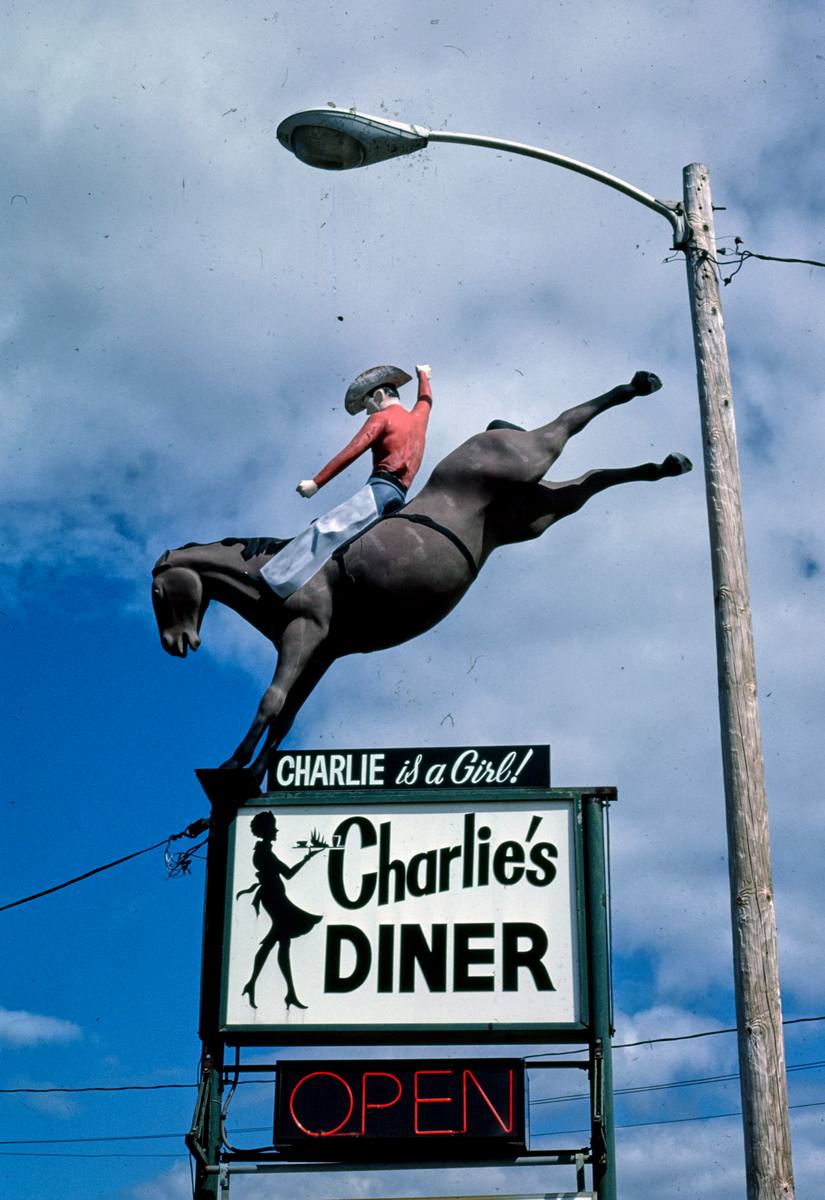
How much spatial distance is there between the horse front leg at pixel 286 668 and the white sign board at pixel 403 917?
589mm

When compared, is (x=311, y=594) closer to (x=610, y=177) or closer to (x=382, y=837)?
(x=382, y=837)

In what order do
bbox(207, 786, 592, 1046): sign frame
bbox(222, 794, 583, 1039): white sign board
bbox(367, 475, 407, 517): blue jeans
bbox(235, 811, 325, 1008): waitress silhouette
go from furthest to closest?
bbox(367, 475, 407, 517): blue jeans → bbox(235, 811, 325, 1008): waitress silhouette → bbox(222, 794, 583, 1039): white sign board → bbox(207, 786, 592, 1046): sign frame

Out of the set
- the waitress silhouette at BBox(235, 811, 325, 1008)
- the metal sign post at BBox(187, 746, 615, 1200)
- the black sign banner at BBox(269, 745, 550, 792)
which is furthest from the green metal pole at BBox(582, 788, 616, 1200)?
the waitress silhouette at BBox(235, 811, 325, 1008)

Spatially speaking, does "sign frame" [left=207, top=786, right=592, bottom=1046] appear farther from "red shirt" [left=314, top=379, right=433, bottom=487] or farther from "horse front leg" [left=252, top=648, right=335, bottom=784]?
"red shirt" [left=314, top=379, right=433, bottom=487]

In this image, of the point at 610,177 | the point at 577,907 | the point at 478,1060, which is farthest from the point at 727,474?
the point at 478,1060

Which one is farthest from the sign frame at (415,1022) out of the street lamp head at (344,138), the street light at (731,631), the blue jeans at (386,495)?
the street lamp head at (344,138)

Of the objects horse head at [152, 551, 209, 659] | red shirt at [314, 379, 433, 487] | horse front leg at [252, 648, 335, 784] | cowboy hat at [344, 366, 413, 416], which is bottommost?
horse front leg at [252, 648, 335, 784]

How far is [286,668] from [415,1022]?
284cm

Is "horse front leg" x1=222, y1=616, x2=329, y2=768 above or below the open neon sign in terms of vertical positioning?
above

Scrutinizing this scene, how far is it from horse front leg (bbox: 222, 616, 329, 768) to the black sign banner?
24 centimetres

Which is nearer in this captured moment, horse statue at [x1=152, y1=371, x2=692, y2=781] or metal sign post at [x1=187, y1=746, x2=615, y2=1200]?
metal sign post at [x1=187, y1=746, x2=615, y2=1200]

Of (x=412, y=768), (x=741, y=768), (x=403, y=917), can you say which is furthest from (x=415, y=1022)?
(x=741, y=768)

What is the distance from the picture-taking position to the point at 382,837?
1148 centimetres

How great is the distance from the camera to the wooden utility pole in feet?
24.7
